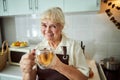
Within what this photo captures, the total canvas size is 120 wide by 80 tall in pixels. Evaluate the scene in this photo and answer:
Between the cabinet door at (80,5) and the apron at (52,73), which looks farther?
the cabinet door at (80,5)

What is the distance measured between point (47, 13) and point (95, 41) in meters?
1.03

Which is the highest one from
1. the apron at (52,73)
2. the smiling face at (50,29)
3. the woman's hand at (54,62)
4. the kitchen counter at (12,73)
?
the smiling face at (50,29)

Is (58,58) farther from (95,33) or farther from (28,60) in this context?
(95,33)

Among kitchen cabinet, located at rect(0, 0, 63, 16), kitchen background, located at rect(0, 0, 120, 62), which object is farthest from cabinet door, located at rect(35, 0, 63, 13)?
kitchen background, located at rect(0, 0, 120, 62)

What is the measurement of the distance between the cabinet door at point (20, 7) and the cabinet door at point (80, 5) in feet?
1.54

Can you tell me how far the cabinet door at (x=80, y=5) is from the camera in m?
1.44

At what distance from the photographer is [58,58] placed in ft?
2.83

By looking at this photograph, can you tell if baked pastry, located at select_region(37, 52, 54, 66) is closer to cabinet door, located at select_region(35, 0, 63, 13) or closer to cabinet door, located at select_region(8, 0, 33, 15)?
cabinet door, located at select_region(35, 0, 63, 13)

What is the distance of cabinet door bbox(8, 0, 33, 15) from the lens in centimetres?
170

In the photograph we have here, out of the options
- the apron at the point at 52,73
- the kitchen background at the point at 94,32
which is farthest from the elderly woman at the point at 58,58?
the kitchen background at the point at 94,32

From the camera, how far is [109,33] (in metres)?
1.75

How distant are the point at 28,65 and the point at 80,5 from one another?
0.91 m

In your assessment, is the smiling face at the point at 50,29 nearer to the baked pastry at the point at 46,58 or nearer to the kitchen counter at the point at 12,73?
the baked pastry at the point at 46,58

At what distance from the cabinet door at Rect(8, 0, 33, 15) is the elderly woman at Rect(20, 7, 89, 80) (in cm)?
79
